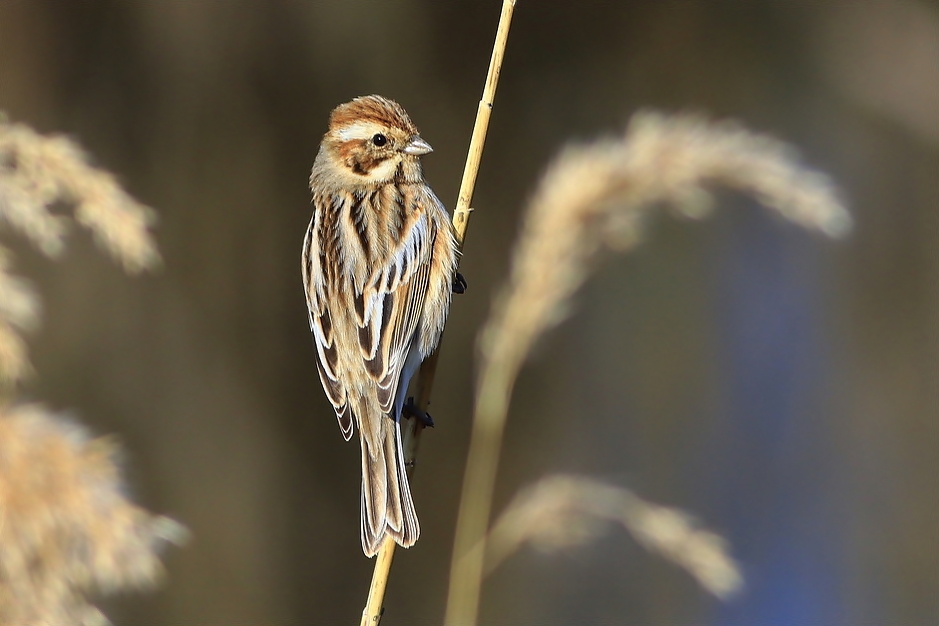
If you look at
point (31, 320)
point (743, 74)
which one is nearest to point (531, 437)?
point (743, 74)

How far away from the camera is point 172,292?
461 cm

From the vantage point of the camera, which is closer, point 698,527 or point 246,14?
point 698,527

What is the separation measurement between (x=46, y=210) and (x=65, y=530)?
524mm

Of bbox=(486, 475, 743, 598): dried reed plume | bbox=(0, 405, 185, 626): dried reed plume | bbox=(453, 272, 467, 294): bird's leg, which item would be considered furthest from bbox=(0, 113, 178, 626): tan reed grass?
bbox=(453, 272, 467, 294): bird's leg

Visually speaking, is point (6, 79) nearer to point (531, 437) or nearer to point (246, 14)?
point (246, 14)

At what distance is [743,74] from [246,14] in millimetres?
2556

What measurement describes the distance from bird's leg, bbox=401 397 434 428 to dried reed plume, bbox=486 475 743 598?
1.24ft

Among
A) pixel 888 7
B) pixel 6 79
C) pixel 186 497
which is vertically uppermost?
pixel 888 7

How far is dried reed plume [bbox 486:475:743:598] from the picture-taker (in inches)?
64.7

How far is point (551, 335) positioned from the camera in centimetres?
498

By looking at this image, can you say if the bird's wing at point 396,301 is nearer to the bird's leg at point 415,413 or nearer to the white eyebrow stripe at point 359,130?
the bird's leg at point 415,413

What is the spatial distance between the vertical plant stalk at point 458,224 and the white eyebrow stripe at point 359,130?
23.0 inches

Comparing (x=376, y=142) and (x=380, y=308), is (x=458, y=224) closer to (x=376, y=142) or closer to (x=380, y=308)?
(x=380, y=308)

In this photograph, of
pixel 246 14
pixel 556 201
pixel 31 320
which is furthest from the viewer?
pixel 246 14
